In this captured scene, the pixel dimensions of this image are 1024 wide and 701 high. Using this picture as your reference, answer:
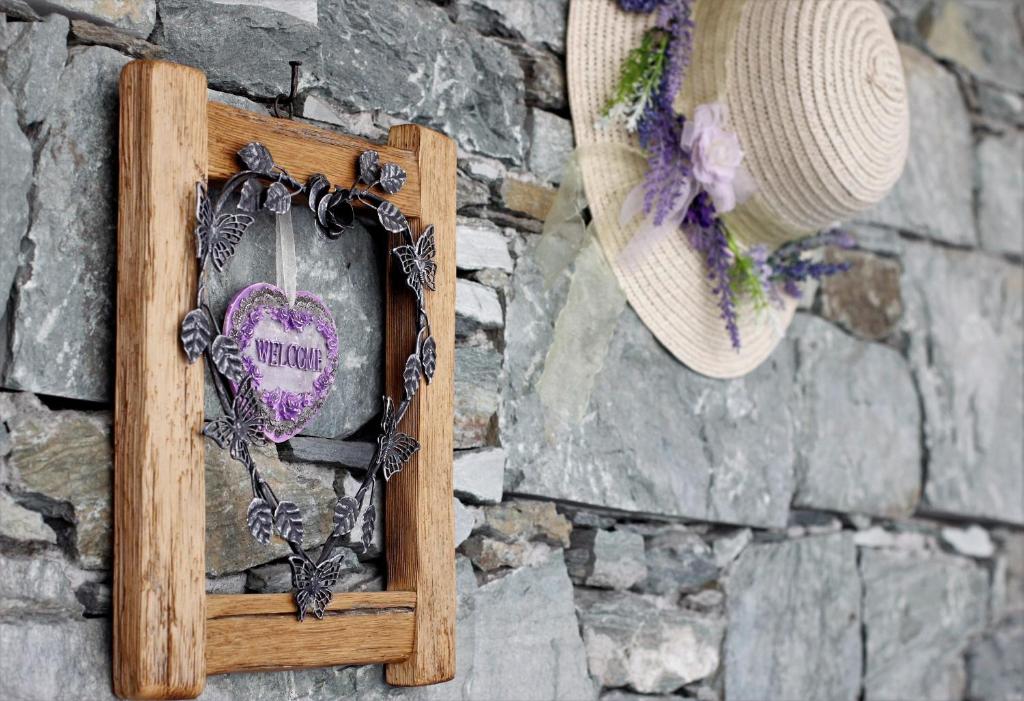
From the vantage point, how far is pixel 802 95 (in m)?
1.81

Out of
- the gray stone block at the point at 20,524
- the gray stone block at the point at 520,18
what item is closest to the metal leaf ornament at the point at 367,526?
the gray stone block at the point at 20,524

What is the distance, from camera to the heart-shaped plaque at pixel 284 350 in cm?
133

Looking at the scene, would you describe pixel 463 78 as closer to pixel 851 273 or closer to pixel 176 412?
pixel 176 412

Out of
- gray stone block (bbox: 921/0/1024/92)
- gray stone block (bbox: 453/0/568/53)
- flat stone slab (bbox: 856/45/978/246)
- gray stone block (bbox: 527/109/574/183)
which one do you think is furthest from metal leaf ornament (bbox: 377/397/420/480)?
gray stone block (bbox: 921/0/1024/92)

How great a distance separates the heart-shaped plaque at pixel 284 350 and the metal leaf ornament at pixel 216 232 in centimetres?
7

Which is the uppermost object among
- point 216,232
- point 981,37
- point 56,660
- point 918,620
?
point 981,37

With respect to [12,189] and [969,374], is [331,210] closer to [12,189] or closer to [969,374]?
[12,189]

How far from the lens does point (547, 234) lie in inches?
68.5

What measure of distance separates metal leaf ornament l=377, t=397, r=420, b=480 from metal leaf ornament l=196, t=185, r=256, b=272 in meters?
0.29

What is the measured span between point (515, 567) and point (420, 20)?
2.49ft

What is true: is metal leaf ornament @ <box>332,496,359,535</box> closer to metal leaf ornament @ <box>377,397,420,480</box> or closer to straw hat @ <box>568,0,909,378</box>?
metal leaf ornament @ <box>377,397,420,480</box>

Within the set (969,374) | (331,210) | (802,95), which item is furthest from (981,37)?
(331,210)

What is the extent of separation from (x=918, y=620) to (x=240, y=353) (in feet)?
5.29

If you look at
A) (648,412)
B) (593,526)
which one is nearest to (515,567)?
(593,526)
